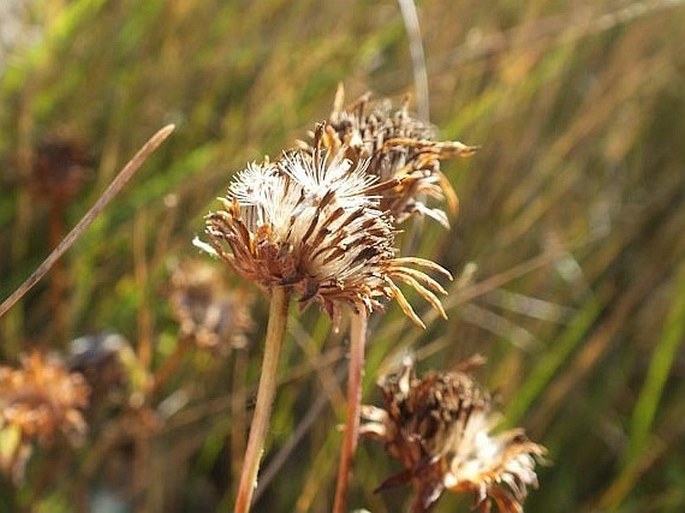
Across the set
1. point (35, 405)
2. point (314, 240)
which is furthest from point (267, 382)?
point (35, 405)

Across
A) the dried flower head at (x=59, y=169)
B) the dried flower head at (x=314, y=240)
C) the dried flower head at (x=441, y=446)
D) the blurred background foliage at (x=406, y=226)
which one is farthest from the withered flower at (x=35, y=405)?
the dried flower head at (x=314, y=240)

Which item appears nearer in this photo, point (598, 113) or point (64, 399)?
point (64, 399)

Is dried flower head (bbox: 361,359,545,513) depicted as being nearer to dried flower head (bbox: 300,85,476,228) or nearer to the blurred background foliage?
dried flower head (bbox: 300,85,476,228)

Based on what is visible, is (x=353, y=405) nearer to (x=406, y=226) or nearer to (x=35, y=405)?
(x=35, y=405)

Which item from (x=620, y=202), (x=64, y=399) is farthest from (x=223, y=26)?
(x=64, y=399)

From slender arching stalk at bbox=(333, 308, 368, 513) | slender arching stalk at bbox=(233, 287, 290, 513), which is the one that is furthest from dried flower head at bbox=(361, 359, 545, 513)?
slender arching stalk at bbox=(233, 287, 290, 513)

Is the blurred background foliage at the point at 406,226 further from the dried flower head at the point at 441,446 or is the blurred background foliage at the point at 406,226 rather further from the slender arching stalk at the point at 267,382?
the slender arching stalk at the point at 267,382

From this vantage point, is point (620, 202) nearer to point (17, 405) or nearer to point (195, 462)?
point (195, 462)
